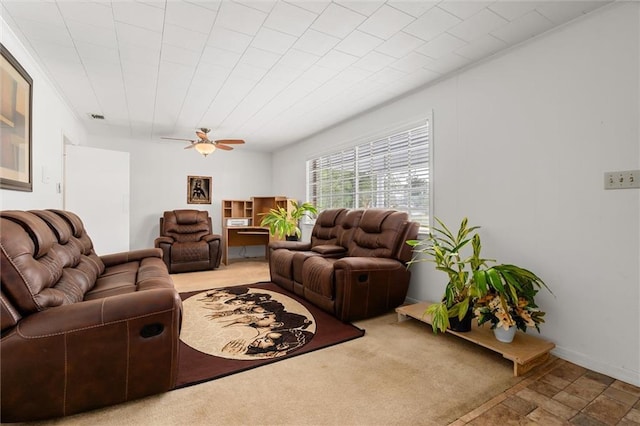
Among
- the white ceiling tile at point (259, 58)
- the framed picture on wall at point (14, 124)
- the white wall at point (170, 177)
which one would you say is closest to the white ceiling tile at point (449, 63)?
the white ceiling tile at point (259, 58)

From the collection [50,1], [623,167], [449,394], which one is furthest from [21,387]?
[623,167]

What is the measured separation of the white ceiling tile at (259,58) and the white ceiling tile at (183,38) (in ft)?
1.16

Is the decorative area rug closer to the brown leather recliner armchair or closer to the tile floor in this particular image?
the tile floor

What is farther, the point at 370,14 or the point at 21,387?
the point at 370,14

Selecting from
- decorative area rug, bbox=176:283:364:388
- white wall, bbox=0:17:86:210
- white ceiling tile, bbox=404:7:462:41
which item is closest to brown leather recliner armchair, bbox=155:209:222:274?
decorative area rug, bbox=176:283:364:388

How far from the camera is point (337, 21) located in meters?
2.07

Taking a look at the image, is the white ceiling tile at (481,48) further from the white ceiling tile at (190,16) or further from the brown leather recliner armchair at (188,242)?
the brown leather recliner armchair at (188,242)

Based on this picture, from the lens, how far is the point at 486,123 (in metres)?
2.61

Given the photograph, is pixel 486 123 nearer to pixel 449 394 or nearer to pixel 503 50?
pixel 503 50

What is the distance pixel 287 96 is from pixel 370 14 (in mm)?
1642

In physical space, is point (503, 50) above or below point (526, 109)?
above

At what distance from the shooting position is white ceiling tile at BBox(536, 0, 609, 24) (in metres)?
1.89

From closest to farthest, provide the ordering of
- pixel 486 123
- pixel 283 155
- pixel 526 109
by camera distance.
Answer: pixel 526 109 → pixel 486 123 → pixel 283 155

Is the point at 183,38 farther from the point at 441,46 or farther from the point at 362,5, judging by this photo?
the point at 441,46
